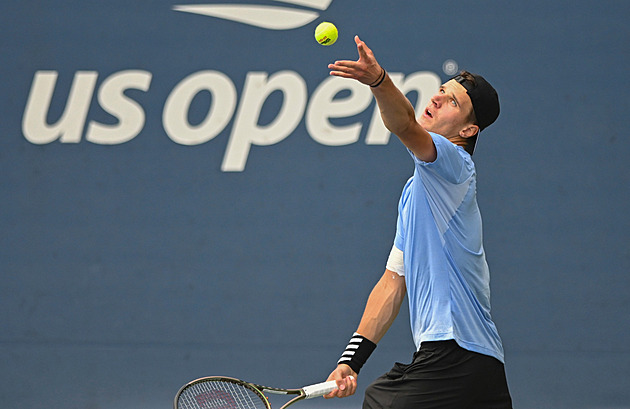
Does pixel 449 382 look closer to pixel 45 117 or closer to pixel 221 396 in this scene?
pixel 221 396

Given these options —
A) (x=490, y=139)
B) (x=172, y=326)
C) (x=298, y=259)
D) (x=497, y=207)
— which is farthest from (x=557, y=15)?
(x=172, y=326)

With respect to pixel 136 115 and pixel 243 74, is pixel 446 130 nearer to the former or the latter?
pixel 243 74

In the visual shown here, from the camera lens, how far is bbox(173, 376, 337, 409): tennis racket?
209 centimetres

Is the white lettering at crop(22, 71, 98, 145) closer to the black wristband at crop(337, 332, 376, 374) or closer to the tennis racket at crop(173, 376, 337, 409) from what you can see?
the tennis racket at crop(173, 376, 337, 409)

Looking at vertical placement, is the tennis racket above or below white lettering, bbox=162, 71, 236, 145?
below

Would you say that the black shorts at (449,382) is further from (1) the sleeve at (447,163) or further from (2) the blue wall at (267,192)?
(2) the blue wall at (267,192)

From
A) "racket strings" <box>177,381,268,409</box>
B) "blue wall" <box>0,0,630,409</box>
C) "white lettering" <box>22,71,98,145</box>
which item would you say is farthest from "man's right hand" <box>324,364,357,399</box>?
"white lettering" <box>22,71,98,145</box>

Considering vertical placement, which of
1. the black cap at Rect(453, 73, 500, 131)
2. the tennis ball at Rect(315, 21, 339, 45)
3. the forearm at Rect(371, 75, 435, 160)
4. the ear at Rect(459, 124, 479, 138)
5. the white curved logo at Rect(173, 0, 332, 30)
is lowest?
the forearm at Rect(371, 75, 435, 160)

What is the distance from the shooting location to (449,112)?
2.20 m

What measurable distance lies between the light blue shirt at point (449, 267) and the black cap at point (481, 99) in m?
0.17

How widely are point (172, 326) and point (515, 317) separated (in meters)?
1.74

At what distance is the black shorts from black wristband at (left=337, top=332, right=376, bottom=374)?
155 mm

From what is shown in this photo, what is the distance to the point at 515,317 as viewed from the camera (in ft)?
13.1

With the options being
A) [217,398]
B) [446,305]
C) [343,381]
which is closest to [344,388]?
[343,381]
